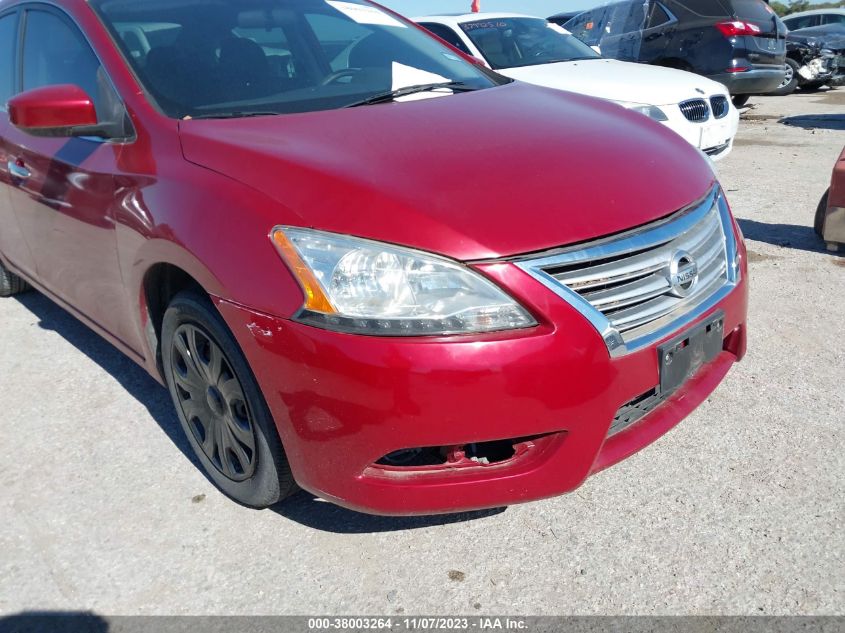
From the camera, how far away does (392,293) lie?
1.82 metres

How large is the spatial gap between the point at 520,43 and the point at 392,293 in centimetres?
612

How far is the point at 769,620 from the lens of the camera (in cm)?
191

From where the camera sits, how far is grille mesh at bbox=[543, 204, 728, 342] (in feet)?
6.16

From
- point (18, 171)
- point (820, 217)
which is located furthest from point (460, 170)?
point (820, 217)

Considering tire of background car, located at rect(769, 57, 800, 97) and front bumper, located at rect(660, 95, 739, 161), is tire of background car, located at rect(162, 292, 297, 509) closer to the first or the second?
front bumper, located at rect(660, 95, 739, 161)

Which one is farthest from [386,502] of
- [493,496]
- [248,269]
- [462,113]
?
[462,113]

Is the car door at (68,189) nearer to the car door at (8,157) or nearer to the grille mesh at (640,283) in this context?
the car door at (8,157)

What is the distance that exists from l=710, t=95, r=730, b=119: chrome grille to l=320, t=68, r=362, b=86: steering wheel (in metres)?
4.54

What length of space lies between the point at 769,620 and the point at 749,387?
1298 millimetres

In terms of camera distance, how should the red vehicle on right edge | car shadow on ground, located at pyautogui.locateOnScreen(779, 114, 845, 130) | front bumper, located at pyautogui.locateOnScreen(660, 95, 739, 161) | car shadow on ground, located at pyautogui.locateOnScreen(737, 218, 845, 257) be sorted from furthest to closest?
car shadow on ground, located at pyautogui.locateOnScreen(779, 114, 845, 130)
front bumper, located at pyautogui.locateOnScreen(660, 95, 739, 161)
car shadow on ground, located at pyautogui.locateOnScreen(737, 218, 845, 257)
the red vehicle on right edge

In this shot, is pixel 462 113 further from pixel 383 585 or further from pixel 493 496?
pixel 383 585

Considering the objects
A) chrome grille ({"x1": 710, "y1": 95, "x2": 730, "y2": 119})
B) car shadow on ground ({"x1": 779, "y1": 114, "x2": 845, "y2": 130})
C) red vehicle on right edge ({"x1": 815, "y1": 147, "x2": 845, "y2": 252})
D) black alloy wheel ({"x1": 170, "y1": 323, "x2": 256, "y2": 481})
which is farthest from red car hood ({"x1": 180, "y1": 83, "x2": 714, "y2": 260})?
car shadow on ground ({"x1": 779, "y1": 114, "x2": 845, "y2": 130})

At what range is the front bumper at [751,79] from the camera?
9305 mm

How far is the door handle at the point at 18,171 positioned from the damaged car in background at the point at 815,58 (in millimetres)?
13824
